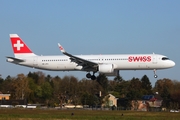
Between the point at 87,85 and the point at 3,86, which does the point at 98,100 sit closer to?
the point at 87,85

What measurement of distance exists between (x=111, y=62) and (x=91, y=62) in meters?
2.91

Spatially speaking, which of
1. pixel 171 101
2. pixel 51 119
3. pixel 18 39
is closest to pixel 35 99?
pixel 171 101

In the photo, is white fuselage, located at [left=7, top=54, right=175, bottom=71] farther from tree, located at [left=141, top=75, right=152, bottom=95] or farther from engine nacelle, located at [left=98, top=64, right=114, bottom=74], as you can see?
tree, located at [left=141, top=75, right=152, bottom=95]

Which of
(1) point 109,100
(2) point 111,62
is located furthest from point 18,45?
(1) point 109,100

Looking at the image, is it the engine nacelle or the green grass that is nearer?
the green grass

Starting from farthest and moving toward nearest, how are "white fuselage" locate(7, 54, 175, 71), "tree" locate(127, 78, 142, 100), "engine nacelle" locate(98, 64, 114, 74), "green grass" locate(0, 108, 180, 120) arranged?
"tree" locate(127, 78, 142, 100) < "engine nacelle" locate(98, 64, 114, 74) < "white fuselage" locate(7, 54, 175, 71) < "green grass" locate(0, 108, 180, 120)

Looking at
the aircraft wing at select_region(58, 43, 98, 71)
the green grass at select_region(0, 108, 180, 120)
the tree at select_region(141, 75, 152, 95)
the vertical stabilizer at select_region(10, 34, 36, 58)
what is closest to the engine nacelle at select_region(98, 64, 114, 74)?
the aircraft wing at select_region(58, 43, 98, 71)

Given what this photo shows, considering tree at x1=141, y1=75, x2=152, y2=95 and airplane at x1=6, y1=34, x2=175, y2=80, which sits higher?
tree at x1=141, y1=75, x2=152, y2=95

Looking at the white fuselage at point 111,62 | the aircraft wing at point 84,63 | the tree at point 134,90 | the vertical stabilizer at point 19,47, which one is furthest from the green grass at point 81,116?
the tree at point 134,90

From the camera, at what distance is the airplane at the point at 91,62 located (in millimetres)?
63156

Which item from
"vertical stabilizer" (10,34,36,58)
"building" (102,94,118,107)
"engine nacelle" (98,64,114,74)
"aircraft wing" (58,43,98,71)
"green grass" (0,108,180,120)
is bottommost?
"green grass" (0,108,180,120)

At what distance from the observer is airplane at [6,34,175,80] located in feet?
207

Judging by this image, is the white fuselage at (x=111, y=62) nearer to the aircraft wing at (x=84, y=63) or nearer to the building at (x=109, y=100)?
the aircraft wing at (x=84, y=63)

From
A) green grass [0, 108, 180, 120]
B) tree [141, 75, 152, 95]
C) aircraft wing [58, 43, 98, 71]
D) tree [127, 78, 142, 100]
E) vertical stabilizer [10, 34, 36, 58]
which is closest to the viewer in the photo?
green grass [0, 108, 180, 120]
